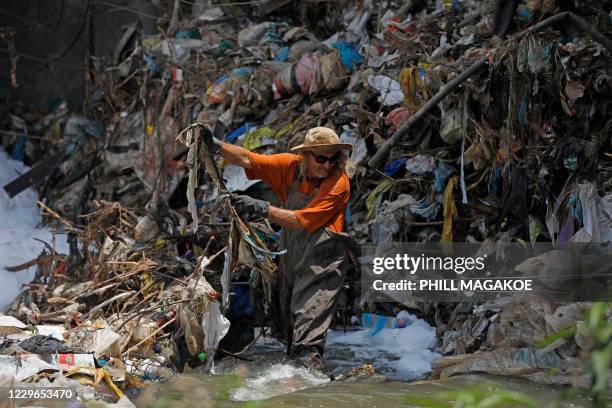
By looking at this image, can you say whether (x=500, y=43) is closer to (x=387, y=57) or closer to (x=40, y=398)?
(x=387, y=57)

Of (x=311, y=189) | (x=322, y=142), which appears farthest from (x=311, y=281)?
(x=322, y=142)

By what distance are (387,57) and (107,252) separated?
316 centimetres

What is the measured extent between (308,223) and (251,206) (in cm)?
36

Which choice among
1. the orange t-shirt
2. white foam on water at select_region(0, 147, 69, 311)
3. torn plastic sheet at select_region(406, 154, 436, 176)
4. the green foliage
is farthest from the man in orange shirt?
the green foliage

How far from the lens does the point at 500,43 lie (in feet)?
19.5

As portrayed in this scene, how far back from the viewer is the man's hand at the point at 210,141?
4.91m

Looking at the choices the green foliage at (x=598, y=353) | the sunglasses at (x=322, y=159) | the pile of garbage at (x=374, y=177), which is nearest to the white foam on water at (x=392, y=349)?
the pile of garbage at (x=374, y=177)

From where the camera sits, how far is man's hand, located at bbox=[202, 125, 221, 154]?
491cm

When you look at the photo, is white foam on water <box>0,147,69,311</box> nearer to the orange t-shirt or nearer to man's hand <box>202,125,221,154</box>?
man's hand <box>202,125,221,154</box>

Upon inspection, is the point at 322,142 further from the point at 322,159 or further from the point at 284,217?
the point at 284,217

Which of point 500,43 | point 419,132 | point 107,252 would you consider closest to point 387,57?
point 419,132

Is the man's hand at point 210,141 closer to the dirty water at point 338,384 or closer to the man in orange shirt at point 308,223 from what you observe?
the man in orange shirt at point 308,223

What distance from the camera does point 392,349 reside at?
5.50 meters

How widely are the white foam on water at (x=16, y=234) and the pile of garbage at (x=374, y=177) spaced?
590mm
